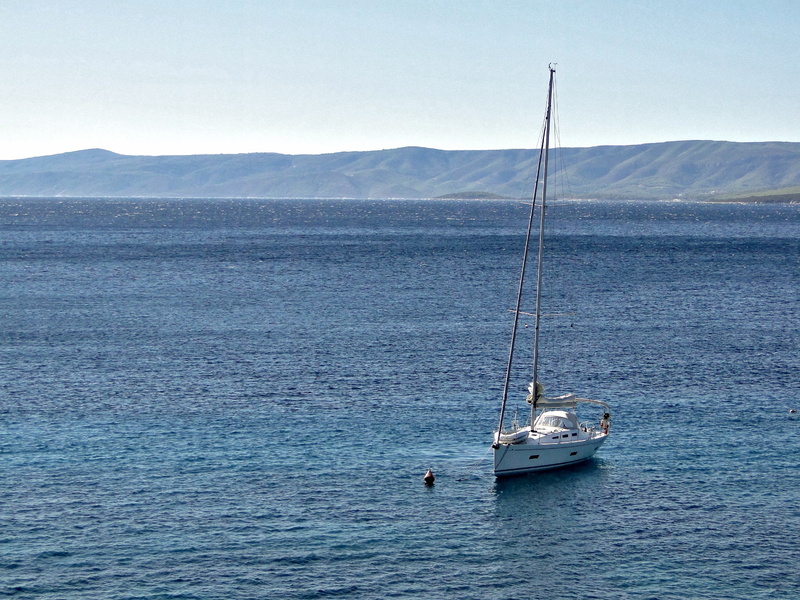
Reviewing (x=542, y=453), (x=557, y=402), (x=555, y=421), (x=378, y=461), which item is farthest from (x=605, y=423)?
(x=378, y=461)

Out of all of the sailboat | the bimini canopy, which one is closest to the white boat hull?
the sailboat

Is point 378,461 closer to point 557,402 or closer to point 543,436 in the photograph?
point 543,436

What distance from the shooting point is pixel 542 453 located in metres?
65.1

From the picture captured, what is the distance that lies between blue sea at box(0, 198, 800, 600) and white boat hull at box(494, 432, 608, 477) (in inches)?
37.6

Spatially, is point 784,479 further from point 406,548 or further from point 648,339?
point 648,339

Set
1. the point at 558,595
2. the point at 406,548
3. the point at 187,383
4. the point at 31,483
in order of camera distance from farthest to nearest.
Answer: the point at 187,383, the point at 31,483, the point at 406,548, the point at 558,595

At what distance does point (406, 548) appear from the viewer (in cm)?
5303

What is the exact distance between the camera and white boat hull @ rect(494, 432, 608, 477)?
6378 cm

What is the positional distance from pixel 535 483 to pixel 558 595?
15.8 metres

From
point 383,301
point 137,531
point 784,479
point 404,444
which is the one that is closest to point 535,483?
point 404,444

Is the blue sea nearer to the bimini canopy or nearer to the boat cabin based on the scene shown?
the boat cabin

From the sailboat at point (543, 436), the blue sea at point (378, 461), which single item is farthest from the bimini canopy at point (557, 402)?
the blue sea at point (378, 461)

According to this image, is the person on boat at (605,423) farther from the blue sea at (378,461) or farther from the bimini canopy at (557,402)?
the blue sea at (378,461)

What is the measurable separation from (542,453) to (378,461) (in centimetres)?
1067
